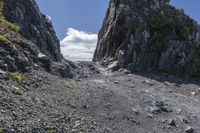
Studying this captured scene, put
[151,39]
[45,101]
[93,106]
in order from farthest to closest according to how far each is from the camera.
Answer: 1. [151,39]
2. [93,106]
3. [45,101]

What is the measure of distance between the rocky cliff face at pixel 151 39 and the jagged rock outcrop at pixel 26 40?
47.0 feet

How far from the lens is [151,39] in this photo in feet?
248

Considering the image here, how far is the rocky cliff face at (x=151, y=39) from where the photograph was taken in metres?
72.1

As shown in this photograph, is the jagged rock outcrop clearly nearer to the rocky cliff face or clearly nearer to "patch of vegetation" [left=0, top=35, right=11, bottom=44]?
"patch of vegetation" [left=0, top=35, right=11, bottom=44]

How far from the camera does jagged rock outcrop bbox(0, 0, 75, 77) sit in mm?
41759

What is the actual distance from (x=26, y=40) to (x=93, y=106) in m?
16.0

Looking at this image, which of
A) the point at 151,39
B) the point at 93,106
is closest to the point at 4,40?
the point at 93,106

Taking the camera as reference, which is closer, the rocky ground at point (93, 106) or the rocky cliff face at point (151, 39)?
the rocky ground at point (93, 106)

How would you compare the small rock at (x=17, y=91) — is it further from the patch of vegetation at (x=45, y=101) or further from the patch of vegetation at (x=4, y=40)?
the patch of vegetation at (x=4, y=40)

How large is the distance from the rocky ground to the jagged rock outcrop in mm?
2169

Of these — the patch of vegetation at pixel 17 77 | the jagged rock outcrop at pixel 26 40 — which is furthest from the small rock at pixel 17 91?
the jagged rock outcrop at pixel 26 40

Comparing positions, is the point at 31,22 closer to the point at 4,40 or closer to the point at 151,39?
the point at 4,40

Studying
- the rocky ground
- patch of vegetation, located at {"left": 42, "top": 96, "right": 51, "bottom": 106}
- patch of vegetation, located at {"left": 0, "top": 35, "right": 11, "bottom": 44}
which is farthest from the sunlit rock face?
patch of vegetation, located at {"left": 42, "top": 96, "right": 51, "bottom": 106}

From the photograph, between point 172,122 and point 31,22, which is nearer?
point 172,122
